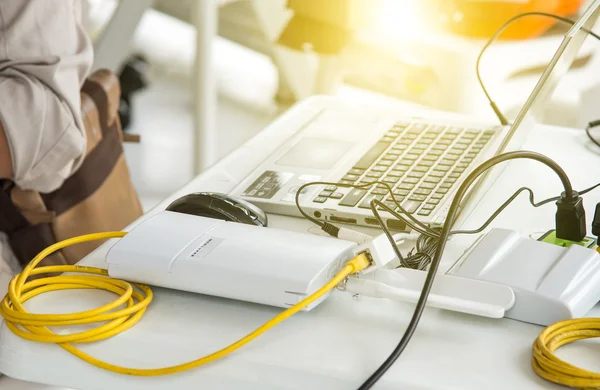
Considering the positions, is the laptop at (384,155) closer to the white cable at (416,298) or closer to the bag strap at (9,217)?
the white cable at (416,298)

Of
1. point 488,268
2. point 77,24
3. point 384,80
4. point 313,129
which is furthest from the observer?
point 384,80

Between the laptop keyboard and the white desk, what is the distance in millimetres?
205

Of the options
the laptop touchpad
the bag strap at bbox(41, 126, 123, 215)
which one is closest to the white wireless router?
the laptop touchpad

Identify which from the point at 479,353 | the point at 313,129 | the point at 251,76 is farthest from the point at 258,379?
the point at 251,76

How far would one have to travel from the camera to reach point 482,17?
6.40 ft

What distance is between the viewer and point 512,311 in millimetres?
618

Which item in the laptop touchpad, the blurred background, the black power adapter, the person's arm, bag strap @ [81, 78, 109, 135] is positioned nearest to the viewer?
the black power adapter

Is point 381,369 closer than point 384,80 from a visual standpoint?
Yes

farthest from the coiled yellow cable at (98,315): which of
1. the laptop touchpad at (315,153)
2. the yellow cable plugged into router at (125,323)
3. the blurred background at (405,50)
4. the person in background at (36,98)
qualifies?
the blurred background at (405,50)

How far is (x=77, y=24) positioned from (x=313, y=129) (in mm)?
411

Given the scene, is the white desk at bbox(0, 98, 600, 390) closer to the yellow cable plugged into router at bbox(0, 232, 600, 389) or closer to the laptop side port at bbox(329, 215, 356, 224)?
the yellow cable plugged into router at bbox(0, 232, 600, 389)

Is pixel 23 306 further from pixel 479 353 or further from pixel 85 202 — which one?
pixel 85 202

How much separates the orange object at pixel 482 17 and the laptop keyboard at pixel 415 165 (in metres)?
0.98

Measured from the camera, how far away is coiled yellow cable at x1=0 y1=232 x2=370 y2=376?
567mm
